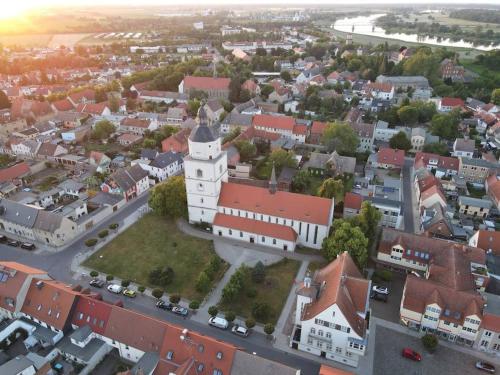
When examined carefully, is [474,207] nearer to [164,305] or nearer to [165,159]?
[164,305]

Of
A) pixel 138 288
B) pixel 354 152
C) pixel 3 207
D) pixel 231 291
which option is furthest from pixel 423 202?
pixel 3 207

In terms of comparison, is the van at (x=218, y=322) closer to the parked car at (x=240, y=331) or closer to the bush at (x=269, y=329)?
the parked car at (x=240, y=331)

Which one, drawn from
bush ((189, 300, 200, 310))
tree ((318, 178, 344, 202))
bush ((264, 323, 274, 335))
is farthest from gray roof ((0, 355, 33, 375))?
tree ((318, 178, 344, 202))

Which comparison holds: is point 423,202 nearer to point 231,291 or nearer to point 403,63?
point 231,291

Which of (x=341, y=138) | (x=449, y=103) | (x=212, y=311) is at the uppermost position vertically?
(x=341, y=138)

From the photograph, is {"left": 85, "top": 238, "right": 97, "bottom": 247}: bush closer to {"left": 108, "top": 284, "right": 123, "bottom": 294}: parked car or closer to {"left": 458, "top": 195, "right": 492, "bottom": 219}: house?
{"left": 108, "top": 284, "right": 123, "bottom": 294}: parked car

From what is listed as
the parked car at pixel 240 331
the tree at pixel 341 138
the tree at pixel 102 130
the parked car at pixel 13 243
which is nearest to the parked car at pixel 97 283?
the parked car at pixel 13 243

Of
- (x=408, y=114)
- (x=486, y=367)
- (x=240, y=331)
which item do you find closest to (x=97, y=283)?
(x=240, y=331)
